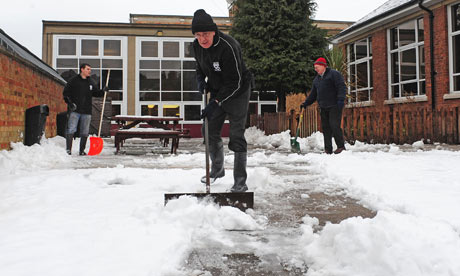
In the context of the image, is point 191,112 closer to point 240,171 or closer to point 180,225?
point 240,171

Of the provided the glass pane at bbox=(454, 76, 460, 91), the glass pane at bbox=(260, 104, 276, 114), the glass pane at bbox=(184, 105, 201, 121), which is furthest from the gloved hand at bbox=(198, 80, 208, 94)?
the glass pane at bbox=(260, 104, 276, 114)

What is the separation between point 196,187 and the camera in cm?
397

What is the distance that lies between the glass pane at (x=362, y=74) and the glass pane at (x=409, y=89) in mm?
2084

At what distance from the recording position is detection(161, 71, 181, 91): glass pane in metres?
25.4

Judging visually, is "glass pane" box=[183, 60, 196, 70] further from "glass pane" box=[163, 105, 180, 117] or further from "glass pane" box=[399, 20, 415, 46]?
"glass pane" box=[399, 20, 415, 46]

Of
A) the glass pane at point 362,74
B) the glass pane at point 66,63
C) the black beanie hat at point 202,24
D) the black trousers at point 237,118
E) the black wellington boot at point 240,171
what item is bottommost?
the black wellington boot at point 240,171

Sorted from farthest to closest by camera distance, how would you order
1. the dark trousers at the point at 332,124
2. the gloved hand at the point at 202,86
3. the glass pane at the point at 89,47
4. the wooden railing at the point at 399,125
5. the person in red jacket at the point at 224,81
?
the glass pane at the point at 89,47, the wooden railing at the point at 399,125, the dark trousers at the point at 332,124, the gloved hand at the point at 202,86, the person in red jacket at the point at 224,81

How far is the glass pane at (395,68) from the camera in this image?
14.6 meters

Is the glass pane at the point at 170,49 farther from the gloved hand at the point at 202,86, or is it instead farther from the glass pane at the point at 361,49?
the gloved hand at the point at 202,86

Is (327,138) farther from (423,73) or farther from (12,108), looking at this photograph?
(423,73)

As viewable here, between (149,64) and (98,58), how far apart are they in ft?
10.5

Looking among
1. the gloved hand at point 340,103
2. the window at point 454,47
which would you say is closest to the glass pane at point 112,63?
the window at point 454,47

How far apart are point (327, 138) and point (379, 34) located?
29.7 ft

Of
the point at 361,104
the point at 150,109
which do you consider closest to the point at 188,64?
the point at 150,109
